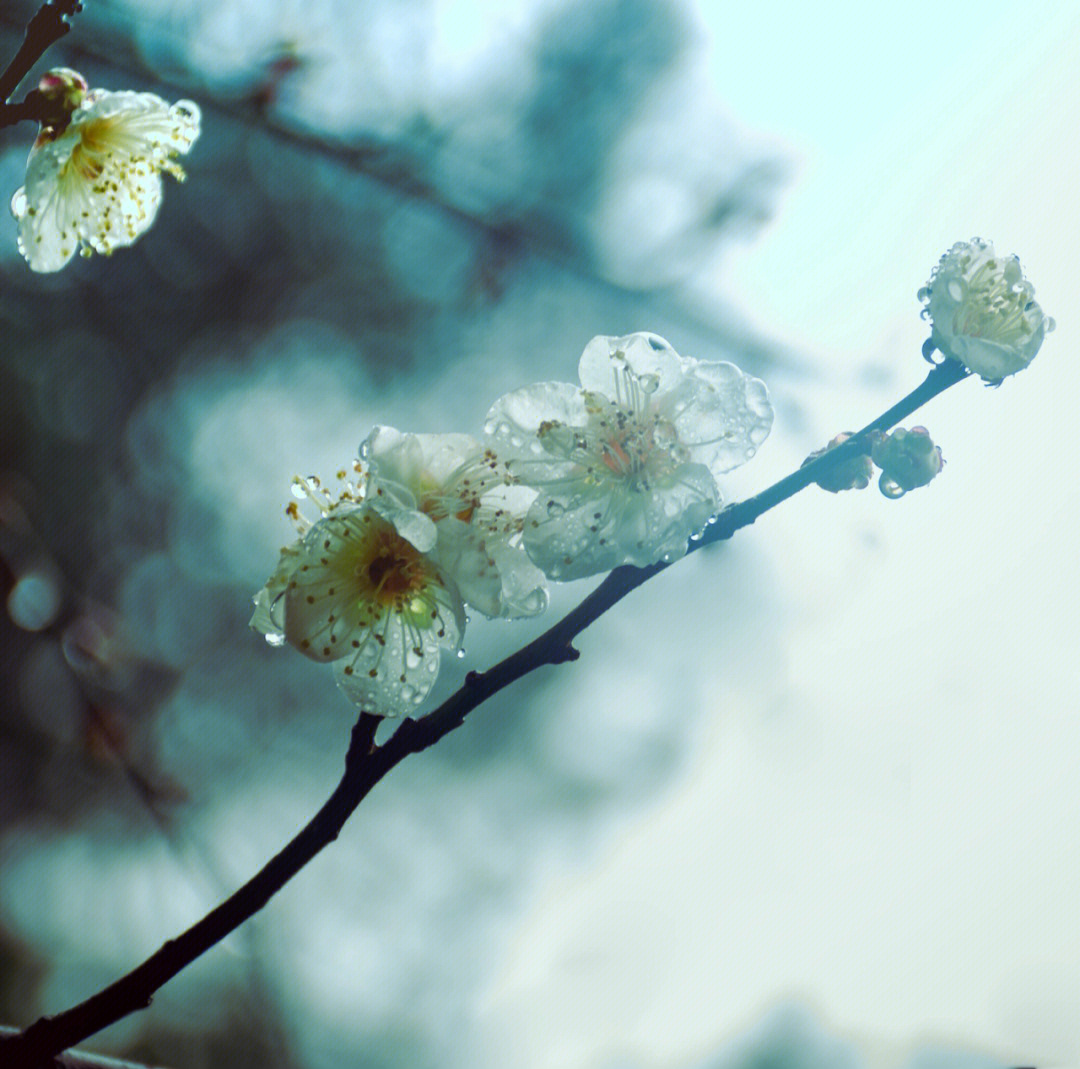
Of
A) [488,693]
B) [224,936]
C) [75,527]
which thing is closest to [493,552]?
[488,693]

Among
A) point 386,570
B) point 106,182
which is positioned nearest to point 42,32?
point 106,182

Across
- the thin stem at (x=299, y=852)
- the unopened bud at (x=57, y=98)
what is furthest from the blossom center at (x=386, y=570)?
the unopened bud at (x=57, y=98)

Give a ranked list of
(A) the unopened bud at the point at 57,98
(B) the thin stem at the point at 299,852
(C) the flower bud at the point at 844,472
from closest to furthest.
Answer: (B) the thin stem at the point at 299,852 → (C) the flower bud at the point at 844,472 → (A) the unopened bud at the point at 57,98

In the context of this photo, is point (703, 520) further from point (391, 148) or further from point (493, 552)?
point (391, 148)

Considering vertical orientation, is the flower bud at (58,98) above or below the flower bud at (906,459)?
above

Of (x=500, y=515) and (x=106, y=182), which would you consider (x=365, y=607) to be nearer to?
(x=500, y=515)

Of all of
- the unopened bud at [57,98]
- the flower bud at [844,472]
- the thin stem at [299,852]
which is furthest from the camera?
the unopened bud at [57,98]

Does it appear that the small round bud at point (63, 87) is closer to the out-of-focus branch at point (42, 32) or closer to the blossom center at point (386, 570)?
the out-of-focus branch at point (42, 32)

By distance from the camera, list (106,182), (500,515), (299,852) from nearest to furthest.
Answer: (299,852) → (500,515) → (106,182)
